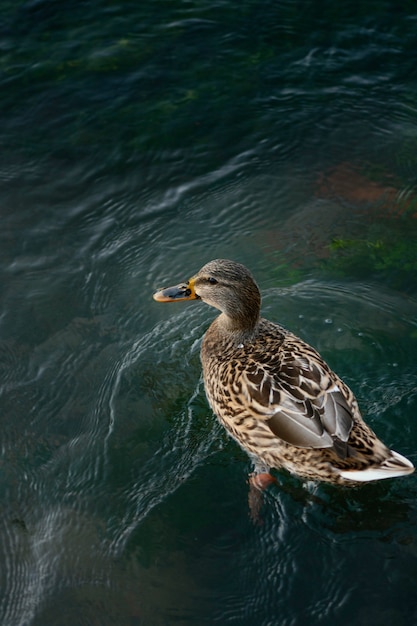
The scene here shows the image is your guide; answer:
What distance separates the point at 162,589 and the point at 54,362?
2021 millimetres

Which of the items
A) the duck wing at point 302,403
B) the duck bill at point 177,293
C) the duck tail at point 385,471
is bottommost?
the duck tail at point 385,471

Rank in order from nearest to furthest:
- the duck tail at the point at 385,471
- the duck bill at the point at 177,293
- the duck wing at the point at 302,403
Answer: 1. the duck tail at the point at 385,471
2. the duck wing at the point at 302,403
3. the duck bill at the point at 177,293

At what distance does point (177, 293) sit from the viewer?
5473mm

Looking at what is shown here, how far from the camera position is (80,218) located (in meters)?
6.91

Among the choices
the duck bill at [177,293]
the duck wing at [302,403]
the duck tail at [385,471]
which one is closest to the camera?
the duck tail at [385,471]

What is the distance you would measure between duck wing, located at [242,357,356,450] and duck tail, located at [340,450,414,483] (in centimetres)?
16

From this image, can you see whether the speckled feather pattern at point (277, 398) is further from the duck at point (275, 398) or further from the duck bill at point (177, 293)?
the duck bill at point (177, 293)

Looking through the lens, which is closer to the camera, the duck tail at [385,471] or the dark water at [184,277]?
the duck tail at [385,471]

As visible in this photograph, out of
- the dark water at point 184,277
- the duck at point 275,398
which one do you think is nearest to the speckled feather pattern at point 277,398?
the duck at point 275,398

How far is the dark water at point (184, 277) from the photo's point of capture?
15.2ft

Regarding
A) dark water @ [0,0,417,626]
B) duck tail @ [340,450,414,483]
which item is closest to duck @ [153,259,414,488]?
duck tail @ [340,450,414,483]

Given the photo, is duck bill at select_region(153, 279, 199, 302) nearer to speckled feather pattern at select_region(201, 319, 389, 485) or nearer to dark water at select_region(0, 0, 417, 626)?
speckled feather pattern at select_region(201, 319, 389, 485)

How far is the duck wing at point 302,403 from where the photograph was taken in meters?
4.54

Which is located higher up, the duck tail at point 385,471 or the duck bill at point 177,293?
the duck bill at point 177,293
